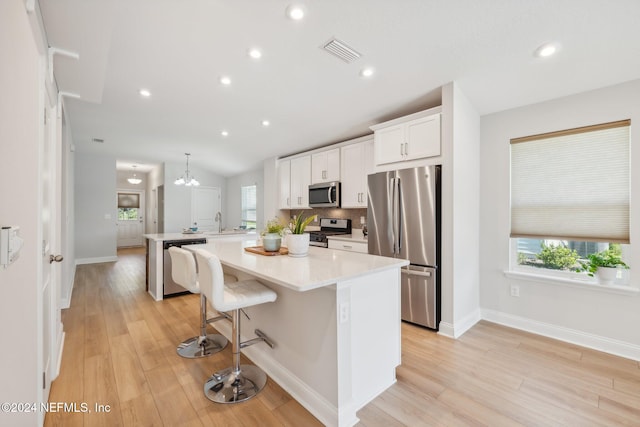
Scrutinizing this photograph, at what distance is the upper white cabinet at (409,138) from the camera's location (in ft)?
9.64

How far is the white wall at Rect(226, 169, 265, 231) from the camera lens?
7172 mm

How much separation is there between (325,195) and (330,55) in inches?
95.4

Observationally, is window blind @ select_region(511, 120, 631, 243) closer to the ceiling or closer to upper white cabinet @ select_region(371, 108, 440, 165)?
Answer: the ceiling

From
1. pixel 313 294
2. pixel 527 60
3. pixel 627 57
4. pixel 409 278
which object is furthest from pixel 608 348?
pixel 313 294

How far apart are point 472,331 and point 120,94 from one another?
16.3 ft

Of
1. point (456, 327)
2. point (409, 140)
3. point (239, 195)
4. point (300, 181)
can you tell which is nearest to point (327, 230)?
point (300, 181)

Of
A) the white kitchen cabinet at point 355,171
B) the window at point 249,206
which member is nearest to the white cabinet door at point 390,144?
the white kitchen cabinet at point 355,171

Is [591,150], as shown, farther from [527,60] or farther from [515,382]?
[515,382]

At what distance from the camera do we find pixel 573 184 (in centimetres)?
271

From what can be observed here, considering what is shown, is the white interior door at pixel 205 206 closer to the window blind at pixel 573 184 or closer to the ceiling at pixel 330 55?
the ceiling at pixel 330 55

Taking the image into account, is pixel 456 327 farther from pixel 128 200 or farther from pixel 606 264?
pixel 128 200

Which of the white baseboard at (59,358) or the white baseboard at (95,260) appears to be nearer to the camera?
the white baseboard at (59,358)

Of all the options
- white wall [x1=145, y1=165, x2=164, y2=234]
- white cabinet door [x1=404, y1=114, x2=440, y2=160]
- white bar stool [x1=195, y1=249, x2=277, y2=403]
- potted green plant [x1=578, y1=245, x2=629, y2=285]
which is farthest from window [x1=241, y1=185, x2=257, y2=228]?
potted green plant [x1=578, y1=245, x2=629, y2=285]

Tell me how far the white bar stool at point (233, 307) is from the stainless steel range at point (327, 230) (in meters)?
2.33
